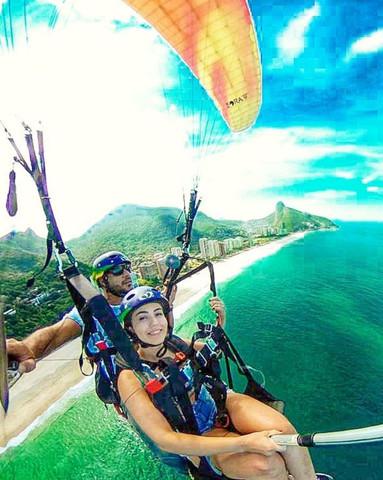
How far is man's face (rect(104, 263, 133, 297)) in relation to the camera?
1945mm

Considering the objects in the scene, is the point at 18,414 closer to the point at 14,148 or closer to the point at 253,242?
the point at 14,148

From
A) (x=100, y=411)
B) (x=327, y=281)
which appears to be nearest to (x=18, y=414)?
(x=100, y=411)

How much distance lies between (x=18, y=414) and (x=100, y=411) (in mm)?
3115

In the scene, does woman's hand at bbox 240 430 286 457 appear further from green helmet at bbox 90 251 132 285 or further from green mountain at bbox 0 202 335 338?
green mountain at bbox 0 202 335 338

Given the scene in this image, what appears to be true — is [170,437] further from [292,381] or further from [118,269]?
[292,381]

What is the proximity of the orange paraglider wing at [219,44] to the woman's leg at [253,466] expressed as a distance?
2395 millimetres

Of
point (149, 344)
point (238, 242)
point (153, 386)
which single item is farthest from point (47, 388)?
point (153, 386)

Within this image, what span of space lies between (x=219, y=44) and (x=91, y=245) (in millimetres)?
12528

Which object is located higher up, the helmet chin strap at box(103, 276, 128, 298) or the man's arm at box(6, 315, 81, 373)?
the helmet chin strap at box(103, 276, 128, 298)

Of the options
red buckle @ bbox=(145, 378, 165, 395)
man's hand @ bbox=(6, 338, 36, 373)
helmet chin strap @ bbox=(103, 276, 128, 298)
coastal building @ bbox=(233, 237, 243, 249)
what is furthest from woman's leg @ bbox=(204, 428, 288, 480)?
coastal building @ bbox=(233, 237, 243, 249)

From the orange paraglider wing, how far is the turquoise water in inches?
113

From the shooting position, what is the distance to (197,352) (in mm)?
1528

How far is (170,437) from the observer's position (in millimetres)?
1113

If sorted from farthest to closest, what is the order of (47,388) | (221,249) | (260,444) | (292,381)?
(221,249)
(47,388)
(292,381)
(260,444)
